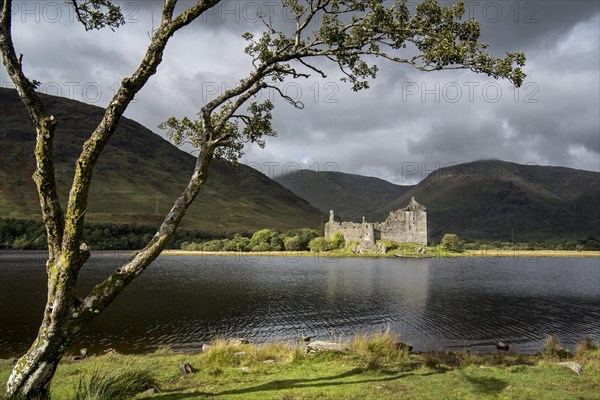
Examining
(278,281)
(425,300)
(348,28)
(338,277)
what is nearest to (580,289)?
(425,300)

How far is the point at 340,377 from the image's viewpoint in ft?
40.4

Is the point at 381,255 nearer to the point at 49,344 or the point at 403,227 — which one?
the point at 403,227

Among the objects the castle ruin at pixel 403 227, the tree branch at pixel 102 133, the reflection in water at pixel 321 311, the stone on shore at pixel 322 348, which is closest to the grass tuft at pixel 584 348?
the reflection in water at pixel 321 311

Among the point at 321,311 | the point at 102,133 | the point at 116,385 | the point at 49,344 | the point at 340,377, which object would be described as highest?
the point at 102,133

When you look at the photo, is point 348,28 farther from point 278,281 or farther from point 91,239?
point 91,239

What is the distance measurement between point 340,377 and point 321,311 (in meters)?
26.2

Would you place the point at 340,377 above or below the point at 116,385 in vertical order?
below

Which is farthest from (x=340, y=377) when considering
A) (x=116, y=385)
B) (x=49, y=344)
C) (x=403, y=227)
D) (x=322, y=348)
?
(x=403, y=227)

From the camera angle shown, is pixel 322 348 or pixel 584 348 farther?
pixel 584 348

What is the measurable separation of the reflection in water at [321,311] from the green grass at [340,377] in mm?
10330

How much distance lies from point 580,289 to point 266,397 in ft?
194

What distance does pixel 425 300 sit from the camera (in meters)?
44.6

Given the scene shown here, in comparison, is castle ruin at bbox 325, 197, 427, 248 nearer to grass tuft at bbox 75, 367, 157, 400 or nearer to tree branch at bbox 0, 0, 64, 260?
grass tuft at bbox 75, 367, 157, 400

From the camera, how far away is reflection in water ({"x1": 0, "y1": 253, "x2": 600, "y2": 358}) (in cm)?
2781
